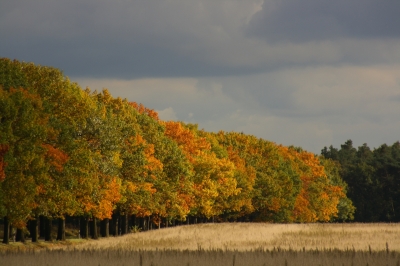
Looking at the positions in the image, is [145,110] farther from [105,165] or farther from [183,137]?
[105,165]

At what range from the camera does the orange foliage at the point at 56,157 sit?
177 ft

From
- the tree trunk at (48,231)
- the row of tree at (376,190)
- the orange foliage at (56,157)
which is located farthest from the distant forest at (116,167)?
the row of tree at (376,190)

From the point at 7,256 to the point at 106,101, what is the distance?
51.7 m

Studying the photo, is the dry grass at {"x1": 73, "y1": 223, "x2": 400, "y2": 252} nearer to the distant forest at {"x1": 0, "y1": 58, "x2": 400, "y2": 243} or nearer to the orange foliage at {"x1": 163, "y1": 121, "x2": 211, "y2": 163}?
the distant forest at {"x1": 0, "y1": 58, "x2": 400, "y2": 243}

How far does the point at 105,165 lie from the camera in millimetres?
62969

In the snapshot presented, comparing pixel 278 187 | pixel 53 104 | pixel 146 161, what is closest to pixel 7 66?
pixel 53 104

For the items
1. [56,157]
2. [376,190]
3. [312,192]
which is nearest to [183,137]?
[56,157]

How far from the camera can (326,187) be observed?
513ft

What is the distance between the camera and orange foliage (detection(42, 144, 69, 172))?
2122 inches

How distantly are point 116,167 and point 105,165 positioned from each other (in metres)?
3.59

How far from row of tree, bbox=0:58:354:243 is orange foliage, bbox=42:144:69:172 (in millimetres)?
73

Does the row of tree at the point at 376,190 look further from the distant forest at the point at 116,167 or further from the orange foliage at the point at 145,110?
the orange foliage at the point at 145,110

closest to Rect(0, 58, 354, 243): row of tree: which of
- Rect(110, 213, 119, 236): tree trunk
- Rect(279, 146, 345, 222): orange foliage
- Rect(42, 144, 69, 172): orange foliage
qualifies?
Rect(42, 144, 69, 172): orange foliage

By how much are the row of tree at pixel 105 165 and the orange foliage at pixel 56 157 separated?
0.07m
